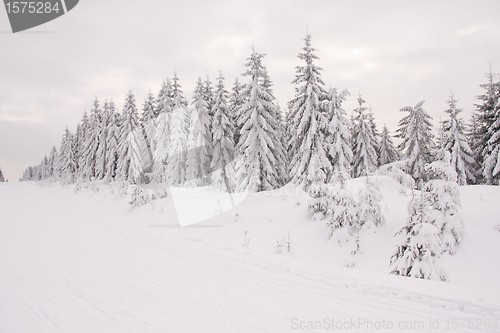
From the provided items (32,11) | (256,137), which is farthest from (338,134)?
(32,11)

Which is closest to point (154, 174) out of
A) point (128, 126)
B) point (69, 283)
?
point (128, 126)

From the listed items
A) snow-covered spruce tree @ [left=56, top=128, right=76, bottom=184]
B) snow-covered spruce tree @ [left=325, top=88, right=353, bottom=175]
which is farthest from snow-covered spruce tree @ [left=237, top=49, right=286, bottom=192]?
snow-covered spruce tree @ [left=56, top=128, right=76, bottom=184]

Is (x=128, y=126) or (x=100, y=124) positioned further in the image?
(x=100, y=124)

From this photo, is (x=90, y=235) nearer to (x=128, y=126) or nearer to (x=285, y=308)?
(x=285, y=308)

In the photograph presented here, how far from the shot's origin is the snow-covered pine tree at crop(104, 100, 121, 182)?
112 feet

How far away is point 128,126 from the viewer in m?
31.4

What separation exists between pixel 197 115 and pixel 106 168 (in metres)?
19.8

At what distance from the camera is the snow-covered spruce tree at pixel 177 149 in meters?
25.5

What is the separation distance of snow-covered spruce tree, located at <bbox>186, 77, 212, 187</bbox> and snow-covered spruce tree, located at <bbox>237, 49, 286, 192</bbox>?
17.8ft

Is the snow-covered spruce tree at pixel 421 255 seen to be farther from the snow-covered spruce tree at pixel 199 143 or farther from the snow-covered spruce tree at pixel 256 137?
the snow-covered spruce tree at pixel 199 143

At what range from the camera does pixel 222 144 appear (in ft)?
76.4

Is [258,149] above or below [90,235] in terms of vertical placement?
above

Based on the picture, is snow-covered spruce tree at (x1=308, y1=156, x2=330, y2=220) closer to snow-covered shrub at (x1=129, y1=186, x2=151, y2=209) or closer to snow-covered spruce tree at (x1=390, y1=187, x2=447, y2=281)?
snow-covered spruce tree at (x1=390, y1=187, x2=447, y2=281)

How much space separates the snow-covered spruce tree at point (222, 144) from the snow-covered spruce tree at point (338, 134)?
362 inches
